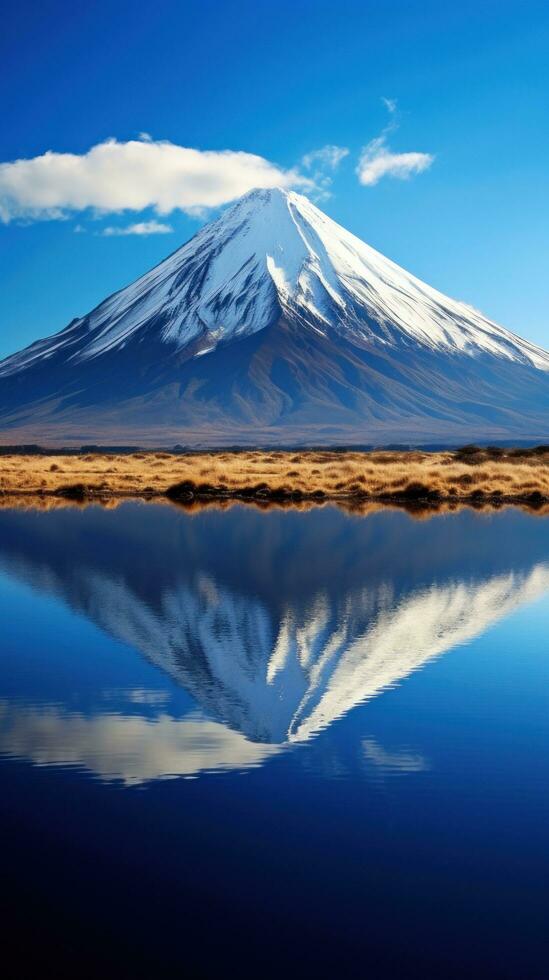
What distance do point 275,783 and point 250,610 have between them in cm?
799

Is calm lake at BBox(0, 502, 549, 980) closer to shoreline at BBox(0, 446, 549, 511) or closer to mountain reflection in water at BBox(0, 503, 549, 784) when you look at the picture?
mountain reflection in water at BBox(0, 503, 549, 784)

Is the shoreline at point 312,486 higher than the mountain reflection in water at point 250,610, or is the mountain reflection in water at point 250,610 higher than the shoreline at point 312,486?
the shoreline at point 312,486

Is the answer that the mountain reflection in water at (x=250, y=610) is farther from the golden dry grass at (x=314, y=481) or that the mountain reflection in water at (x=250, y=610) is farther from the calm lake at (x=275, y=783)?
the golden dry grass at (x=314, y=481)

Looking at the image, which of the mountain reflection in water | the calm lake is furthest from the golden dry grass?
the calm lake

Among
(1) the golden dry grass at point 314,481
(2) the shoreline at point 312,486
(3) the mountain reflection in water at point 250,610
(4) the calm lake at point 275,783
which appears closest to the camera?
(4) the calm lake at point 275,783

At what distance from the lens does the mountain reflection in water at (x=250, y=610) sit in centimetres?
920


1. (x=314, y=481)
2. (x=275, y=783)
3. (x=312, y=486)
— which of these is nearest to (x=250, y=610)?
(x=275, y=783)

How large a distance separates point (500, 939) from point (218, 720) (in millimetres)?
4339

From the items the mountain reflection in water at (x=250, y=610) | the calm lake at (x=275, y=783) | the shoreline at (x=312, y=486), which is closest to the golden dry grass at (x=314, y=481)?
the shoreline at (x=312, y=486)

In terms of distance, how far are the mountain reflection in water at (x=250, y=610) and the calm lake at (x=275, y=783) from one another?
0.17ft

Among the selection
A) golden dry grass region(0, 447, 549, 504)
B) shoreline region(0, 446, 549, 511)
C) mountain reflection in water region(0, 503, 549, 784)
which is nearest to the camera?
mountain reflection in water region(0, 503, 549, 784)

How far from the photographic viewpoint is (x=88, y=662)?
40.6ft

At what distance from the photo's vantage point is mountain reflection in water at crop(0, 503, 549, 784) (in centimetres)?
920

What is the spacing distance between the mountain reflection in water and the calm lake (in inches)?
2.0
